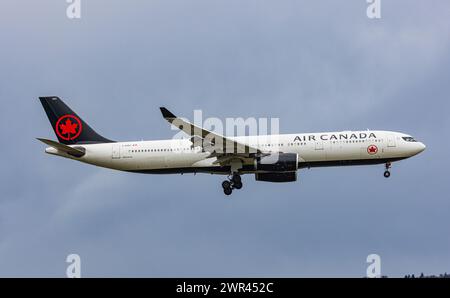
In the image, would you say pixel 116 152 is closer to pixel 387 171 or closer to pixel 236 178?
pixel 236 178

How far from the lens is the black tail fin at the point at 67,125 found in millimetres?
65750

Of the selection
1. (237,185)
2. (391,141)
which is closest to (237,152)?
(237,185)

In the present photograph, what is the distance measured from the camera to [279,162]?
60.0 metres

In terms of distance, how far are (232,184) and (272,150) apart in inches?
152

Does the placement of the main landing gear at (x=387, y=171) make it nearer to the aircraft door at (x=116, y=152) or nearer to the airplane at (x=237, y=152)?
the airplane at (x=237, y=152)

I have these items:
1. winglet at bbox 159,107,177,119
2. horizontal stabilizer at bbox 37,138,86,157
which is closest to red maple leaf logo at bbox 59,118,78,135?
horizontal stabilizer at bbox 37,138,86,157

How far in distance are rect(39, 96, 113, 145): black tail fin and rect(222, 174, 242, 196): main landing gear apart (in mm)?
9466

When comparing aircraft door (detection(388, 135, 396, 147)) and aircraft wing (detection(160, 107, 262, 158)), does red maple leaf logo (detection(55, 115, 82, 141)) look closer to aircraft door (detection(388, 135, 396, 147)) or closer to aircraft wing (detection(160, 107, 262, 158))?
aircraft wing (detection(160, 107, 262, 158))

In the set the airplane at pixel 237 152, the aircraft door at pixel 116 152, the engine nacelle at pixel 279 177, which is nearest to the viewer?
the airplane at pixel 237 152

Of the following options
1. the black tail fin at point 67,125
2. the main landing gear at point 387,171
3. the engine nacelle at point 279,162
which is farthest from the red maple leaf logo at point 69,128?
the main landing gear at point 387,171

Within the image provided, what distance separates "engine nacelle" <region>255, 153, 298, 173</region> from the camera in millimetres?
59969

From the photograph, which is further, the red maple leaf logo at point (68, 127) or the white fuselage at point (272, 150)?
the red maple leaf logo at point (68, 127)
